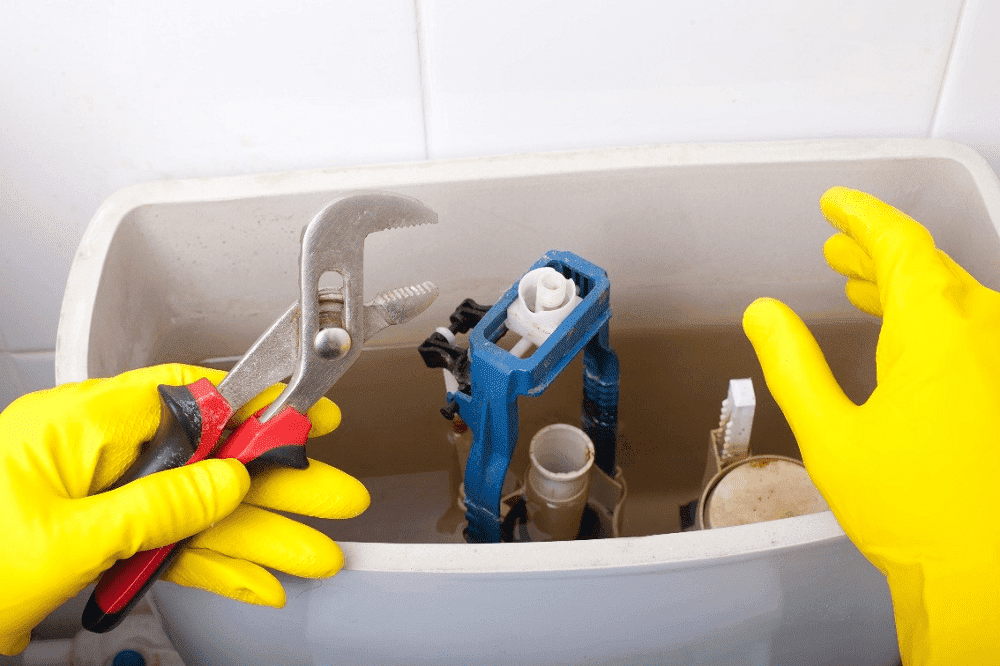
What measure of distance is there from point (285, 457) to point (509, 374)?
0.66ft

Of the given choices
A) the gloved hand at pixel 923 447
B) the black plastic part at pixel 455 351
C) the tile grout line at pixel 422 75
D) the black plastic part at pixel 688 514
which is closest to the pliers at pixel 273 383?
the black plastic part at pixel 455 351

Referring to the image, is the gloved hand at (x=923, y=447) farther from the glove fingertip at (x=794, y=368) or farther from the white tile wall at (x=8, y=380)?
the white tile wall at (x=8, y=380)

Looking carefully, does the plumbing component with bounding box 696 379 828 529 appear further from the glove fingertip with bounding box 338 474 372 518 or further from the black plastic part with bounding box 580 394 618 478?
the glove fingertip with bounding box 338 474 372 518

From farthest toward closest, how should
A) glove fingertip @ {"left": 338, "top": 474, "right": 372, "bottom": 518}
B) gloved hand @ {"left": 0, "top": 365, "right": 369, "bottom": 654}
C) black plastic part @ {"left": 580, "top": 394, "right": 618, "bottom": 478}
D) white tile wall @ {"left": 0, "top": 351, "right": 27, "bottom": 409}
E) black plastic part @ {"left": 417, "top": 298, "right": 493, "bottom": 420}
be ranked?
white tile wall @ {"left": 0, "top": 351, "right": 27, "bottom": 409}
black plastic part @ {"left": 580, "top": 394, "right": 618, "bottom": 478}
black plastic part @ {"left": 417, "top": 298, "right": 493, "bottom": 420}
glove fingertip @ {"left": 338, "top": 474, "right": 372, "bottom": 518}
gloved hand @ {"left": 0, "top": 365, "right": 369, "bottom": 654}

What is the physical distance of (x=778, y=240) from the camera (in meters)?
0.87

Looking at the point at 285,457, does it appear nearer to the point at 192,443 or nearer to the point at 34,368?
the point at 192,443

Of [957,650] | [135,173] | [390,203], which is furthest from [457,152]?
[957,650]

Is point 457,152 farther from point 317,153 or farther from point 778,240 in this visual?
point 778,240

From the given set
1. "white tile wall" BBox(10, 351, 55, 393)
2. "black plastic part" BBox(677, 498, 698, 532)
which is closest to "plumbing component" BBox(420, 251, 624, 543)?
"black plastic part" BBox(677, 498, 698, 532)

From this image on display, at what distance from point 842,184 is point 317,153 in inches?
22.9

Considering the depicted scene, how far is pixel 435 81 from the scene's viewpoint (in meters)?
0.76

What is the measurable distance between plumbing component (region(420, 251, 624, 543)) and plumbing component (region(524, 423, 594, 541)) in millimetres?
50

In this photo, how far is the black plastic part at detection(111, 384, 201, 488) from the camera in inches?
21.3

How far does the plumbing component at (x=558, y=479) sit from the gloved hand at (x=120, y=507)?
0.74 ft
